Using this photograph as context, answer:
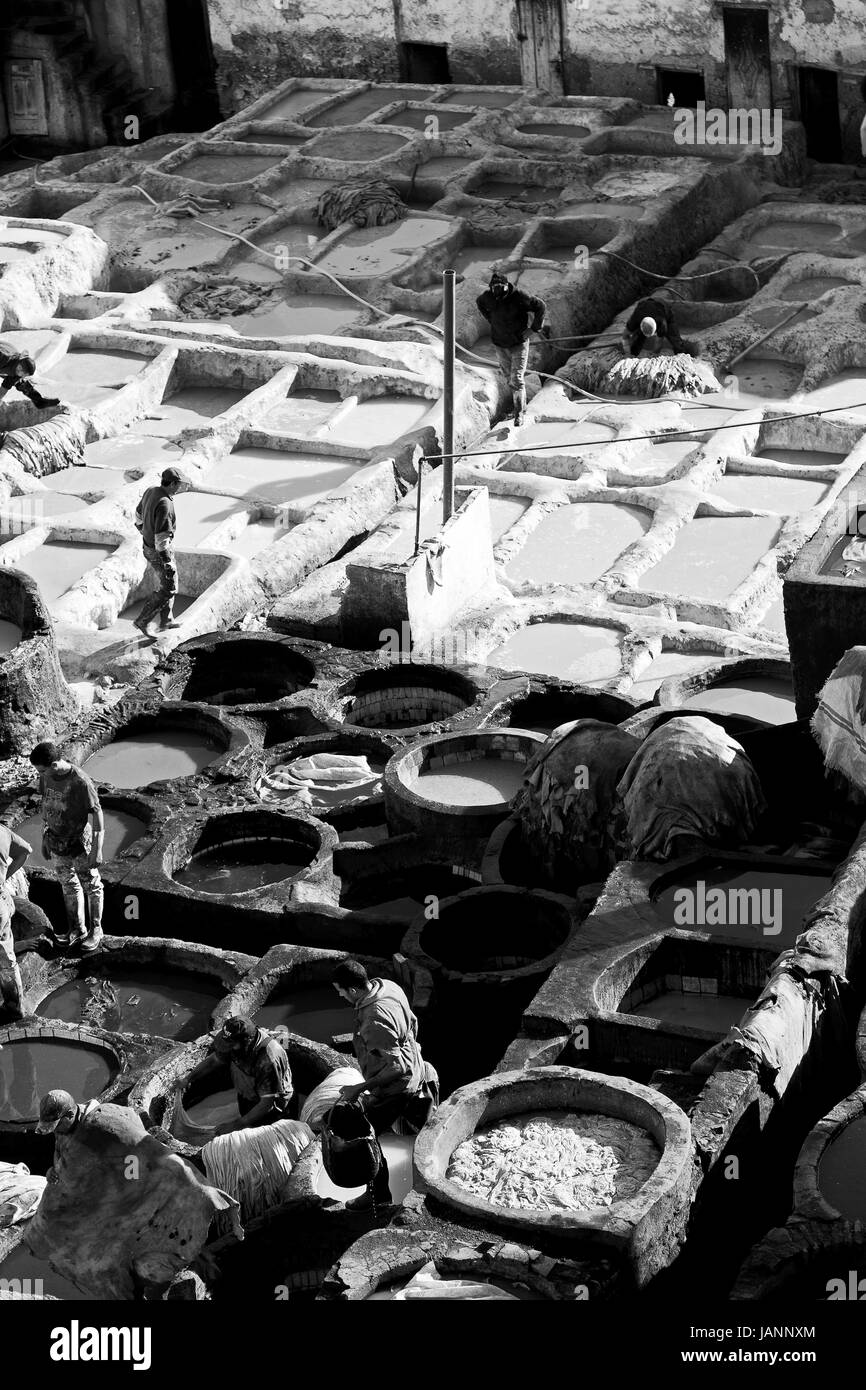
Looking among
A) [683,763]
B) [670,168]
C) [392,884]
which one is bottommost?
[392,884]

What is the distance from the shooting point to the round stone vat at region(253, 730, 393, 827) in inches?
638

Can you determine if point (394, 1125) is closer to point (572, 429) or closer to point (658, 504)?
point (658, 504)

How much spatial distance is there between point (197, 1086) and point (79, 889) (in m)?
1.93

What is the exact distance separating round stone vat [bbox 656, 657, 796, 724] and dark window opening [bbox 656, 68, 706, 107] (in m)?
15.2

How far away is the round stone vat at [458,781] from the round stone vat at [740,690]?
4.22 feet

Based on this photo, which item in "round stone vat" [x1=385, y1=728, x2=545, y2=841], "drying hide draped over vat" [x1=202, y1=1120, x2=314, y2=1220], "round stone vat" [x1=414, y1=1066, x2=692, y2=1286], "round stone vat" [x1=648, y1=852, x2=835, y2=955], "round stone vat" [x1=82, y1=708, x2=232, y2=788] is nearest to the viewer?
"round stone vat" [x1=414, y1=1066, x2=692, y2=1286]

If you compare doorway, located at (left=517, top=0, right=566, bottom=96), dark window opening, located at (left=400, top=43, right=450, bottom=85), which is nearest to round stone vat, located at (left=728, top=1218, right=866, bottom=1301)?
doorway, located at (left=517, top=0, right=566, bottom=96)

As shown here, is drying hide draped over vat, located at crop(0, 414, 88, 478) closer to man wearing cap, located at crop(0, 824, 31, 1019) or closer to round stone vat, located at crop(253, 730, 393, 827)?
round stone vat, located at crop(253, 730, 393, 827)

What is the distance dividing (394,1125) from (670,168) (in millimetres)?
18569

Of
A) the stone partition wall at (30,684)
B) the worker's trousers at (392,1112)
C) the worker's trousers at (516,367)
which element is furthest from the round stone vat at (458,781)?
the worker's trousers at (516,367)

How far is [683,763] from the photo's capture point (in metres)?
14.0

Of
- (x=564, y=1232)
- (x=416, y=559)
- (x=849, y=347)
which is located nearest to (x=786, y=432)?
(x=849, y=347)

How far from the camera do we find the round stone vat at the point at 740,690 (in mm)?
16516

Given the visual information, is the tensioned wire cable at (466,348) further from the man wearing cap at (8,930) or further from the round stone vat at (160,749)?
the man wearing cap at (8,930)
